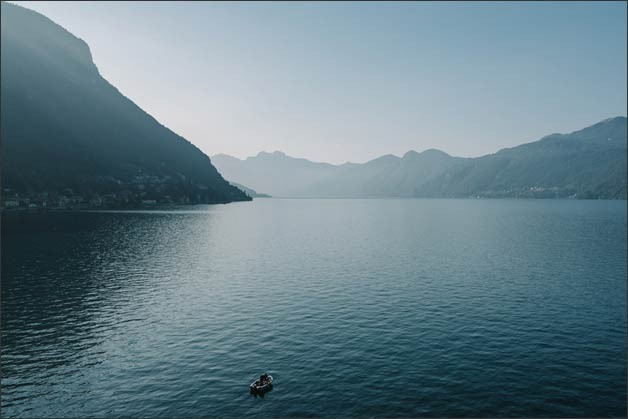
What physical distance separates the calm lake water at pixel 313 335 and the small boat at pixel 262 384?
1.27 metres

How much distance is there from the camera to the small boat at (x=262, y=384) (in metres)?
38.4

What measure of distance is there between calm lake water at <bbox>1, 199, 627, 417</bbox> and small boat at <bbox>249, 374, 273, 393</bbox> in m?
1.27

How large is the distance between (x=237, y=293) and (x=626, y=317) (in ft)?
236

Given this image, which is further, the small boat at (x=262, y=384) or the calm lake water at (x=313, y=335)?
the small boat at (x=262, y=384)

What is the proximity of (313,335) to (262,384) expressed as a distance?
53.7 feet

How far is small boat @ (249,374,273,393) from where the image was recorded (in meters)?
38.4

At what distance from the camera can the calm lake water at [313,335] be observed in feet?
123

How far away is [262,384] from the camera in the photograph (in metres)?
Answer: 39.1

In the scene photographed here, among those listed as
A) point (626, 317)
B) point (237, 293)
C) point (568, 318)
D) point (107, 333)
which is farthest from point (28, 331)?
point (626, 317)

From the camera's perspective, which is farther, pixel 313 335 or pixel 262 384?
pixel 313 335

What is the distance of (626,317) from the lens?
6184cm

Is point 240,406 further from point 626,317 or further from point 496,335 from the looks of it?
point 626,317

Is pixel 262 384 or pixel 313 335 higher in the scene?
pixel 262 384

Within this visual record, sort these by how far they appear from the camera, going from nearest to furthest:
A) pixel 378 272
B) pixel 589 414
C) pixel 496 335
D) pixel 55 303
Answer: pixel 589 414
pixel 496 335
pixel 55 303
pixel 378 272
